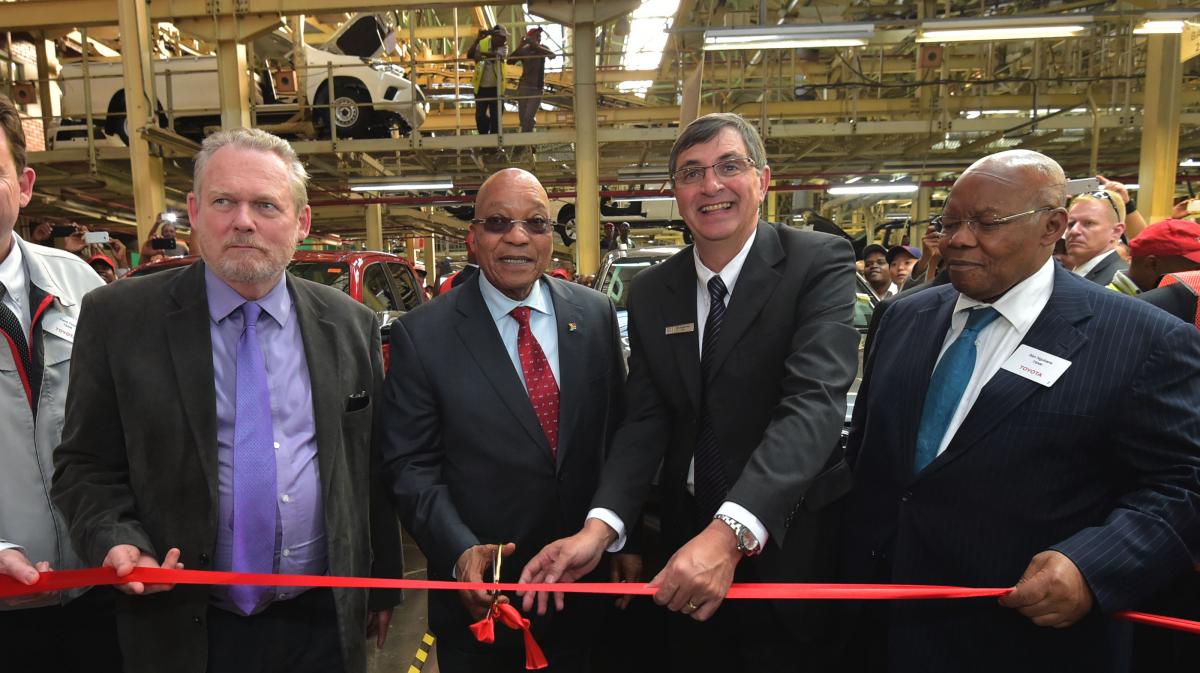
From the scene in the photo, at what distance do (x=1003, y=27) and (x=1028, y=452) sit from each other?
7.54 metres

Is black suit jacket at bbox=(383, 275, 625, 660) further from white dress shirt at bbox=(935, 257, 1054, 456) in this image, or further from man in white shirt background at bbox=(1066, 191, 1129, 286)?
man in white shirt background at bbox=(1066, 191, 1129, 286)

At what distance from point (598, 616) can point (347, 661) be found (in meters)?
0.75

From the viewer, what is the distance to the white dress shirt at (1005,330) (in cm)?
170

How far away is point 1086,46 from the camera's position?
13352 millimetres

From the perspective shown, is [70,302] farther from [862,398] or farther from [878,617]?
[878,617]

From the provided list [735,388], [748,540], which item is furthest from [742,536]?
[735,388]

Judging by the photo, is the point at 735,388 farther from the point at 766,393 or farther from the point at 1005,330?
the point at 1005,330

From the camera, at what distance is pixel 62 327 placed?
1.93 metres

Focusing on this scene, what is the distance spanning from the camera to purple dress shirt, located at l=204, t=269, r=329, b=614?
1787 millimetres

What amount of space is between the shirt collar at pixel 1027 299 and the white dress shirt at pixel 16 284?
2.65m

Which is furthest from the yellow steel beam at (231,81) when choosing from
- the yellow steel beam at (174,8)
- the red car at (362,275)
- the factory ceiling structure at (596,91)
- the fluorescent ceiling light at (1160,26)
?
the fluorescent ceiling light at (1160,26)

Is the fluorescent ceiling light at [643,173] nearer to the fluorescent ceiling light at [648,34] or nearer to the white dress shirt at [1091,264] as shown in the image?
the fluorescent ceiling light at [648,34]

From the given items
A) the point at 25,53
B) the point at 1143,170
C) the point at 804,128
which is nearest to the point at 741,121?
the point at 804,128

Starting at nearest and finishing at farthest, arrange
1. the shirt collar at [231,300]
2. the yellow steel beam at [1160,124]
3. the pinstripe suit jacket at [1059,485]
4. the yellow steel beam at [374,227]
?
1. the pinstripe suit jacket at [1059,485]
2. the shirt collar at [231,300]
3. the yellow steel beam at [1160,124]
4. the yellow steel beam at [374,227]
